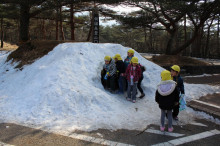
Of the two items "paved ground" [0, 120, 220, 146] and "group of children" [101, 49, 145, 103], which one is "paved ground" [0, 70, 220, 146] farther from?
"group of children" [101, 49, 145, 103]

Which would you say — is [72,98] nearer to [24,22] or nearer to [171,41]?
[24,22]

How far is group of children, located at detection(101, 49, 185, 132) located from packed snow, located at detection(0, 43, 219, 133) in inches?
12.7

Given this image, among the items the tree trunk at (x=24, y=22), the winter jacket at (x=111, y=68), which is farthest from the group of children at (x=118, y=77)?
the tree trunk at (x=24, y=22)

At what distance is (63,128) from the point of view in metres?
3.81

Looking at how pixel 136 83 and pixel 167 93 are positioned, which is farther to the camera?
pixel 136 83

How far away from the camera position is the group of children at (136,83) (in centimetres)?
397

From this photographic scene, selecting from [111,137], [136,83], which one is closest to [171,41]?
[136,83]

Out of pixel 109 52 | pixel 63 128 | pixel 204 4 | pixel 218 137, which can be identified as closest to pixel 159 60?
pixel 204 4

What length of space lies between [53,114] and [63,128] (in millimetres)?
710

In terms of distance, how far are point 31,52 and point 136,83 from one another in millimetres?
6006

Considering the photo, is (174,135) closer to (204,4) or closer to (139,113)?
(139,113)

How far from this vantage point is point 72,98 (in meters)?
5.04

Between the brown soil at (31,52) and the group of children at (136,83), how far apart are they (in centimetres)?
393

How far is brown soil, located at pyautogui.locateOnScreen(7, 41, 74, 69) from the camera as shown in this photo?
839cm
